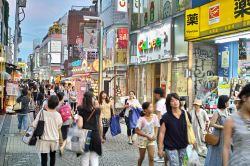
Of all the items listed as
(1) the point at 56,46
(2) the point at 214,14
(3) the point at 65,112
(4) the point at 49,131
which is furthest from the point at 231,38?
(1) the point at 56,46

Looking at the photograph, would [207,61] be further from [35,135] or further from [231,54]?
[35,135]

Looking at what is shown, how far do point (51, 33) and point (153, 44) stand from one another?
281 ft

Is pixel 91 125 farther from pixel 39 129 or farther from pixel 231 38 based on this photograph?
pixel 231 38

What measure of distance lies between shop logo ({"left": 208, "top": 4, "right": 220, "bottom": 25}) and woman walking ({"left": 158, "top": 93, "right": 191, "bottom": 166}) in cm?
938

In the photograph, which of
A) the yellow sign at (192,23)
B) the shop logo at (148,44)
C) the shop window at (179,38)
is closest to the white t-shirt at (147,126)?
the yellow sign at (192,23)

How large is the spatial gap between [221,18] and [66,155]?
7.36 m

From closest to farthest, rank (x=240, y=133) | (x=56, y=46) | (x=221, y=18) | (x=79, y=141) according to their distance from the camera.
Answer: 1. (x=240, y=133)
2. (x=79, y=141)
3. (x=221, y=18)
4. (x=56, y=46)

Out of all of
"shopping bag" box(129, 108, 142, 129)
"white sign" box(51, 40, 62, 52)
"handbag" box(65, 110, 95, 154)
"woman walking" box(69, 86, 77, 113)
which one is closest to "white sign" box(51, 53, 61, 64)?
"white sign" box(51, 40, 62, 52)

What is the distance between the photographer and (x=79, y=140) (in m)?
7.17

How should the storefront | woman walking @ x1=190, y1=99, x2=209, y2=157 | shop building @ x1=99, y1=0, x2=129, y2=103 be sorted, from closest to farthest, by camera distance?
woman walking @ x1=190, y1=99, x2=209, y2=157, the storefront, shop building @ x1=99, y1=0, x2=129, y2=103

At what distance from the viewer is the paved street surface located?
10391 millimetres

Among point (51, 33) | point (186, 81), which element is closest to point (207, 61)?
point (186, 81)

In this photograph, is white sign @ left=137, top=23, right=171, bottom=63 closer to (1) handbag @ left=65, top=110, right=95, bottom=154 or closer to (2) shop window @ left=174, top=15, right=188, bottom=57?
(2) shop window @ left=174, top=15, right=188, bottom=57

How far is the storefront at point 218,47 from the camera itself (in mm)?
14602
